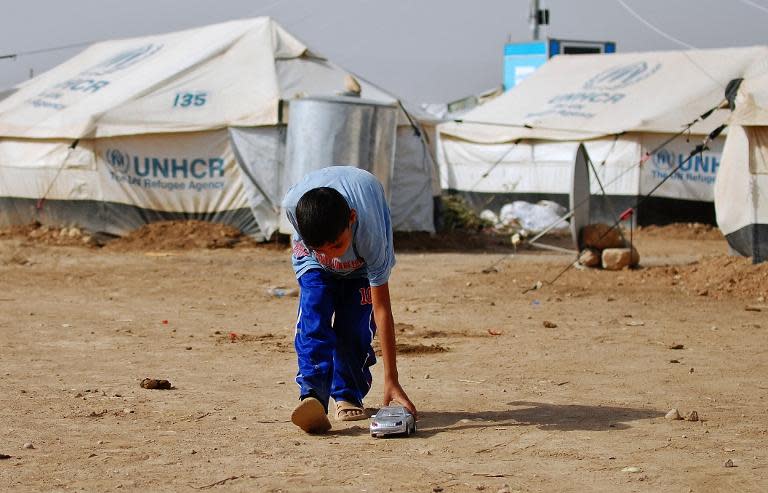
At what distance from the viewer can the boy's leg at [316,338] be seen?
549 centimetres

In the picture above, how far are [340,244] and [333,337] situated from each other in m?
0.68

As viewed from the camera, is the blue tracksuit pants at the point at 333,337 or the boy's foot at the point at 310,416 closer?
the boy's foot at the point at 310,416

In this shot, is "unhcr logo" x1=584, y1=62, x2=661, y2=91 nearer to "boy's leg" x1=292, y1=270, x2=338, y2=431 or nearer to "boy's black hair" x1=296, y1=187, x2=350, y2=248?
"boy's leg" x1=292, y1=270, x2=338, y2=431

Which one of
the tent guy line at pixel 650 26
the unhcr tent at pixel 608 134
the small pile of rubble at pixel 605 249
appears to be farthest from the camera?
the unhcr tent at pixel 608 134

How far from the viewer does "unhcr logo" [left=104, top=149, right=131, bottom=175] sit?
17422 mm

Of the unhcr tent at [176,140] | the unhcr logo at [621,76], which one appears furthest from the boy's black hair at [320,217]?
the unhcr logo at [621,76]

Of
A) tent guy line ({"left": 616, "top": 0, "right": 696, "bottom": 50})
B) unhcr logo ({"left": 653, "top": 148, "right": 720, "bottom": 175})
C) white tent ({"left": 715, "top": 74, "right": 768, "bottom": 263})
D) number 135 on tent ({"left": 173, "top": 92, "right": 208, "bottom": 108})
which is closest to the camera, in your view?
white tent ({"left": 715, "top": 74, "right": 768, "bottom": 263})

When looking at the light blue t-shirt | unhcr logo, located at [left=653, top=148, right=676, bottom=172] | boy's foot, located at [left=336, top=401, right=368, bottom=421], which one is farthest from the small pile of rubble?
the light blue t-shirt

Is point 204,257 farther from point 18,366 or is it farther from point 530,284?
point 18,366

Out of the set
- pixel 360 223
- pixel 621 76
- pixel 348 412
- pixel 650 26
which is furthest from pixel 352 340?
pixel 621 76

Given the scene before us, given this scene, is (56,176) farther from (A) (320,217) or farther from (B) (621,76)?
(A) (320,217)

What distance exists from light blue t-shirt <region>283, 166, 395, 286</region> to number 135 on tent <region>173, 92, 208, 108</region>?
12.2 m

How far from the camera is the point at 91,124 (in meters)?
17.2

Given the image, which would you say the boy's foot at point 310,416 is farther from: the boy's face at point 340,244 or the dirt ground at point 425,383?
the boy's face at point 340,244
